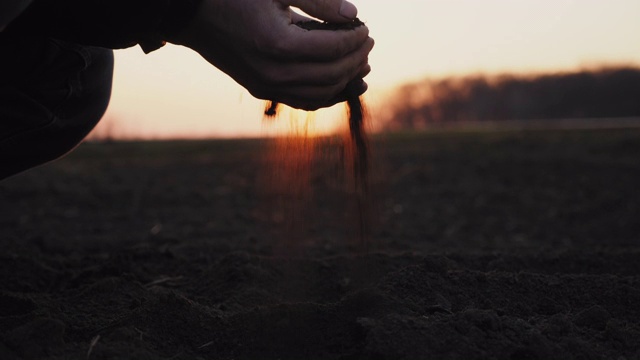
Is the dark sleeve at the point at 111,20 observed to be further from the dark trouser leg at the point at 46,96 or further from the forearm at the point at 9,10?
the dark trouser leg at the point at 46,96

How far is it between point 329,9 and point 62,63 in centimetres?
106

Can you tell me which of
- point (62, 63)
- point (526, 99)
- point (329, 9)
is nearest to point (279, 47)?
point (329, 9)

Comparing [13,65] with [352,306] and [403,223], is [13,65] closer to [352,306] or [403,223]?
[352,306]

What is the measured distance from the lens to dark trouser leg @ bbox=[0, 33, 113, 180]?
2328 mm

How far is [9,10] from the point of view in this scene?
5.72 feet

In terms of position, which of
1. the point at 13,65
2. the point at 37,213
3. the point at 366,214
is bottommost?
the point at 37,213

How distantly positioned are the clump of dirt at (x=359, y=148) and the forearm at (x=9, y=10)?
0.79 metres

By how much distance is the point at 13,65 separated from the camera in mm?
2262

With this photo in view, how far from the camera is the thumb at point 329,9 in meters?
1.94

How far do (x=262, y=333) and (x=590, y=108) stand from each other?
21.3m

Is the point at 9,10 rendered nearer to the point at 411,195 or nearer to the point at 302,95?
Result: the point at 302,95

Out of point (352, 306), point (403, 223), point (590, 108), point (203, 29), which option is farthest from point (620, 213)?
point (590, 108)

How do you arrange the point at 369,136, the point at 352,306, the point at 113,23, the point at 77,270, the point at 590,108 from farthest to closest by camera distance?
the point at 590,108
the point at 77,270
the point at 369,136
the point at 352,306
the point at 113,23

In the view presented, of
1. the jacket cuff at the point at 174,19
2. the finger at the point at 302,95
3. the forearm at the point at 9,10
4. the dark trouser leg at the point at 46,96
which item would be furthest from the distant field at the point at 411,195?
the forearm at the point at 9,10
